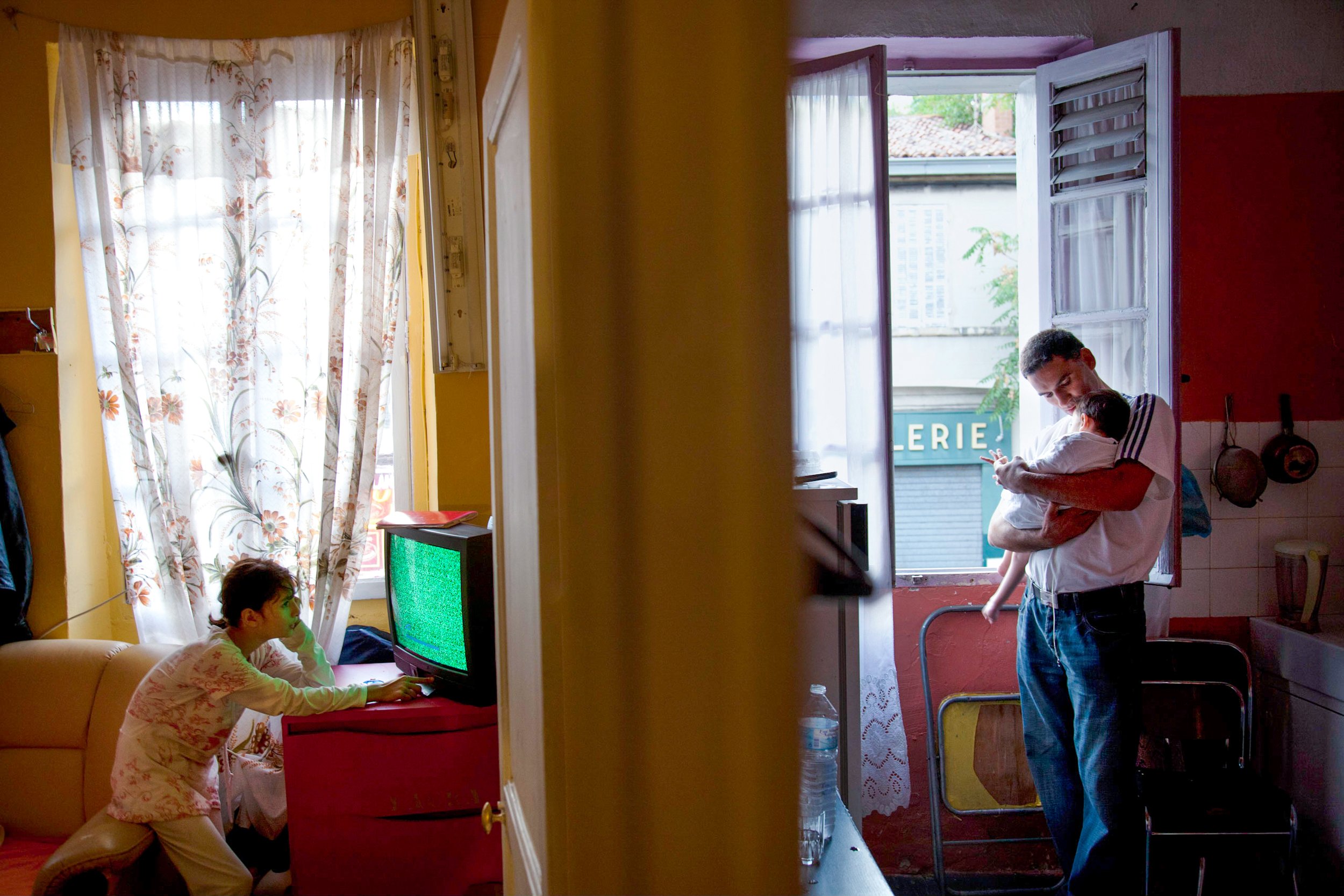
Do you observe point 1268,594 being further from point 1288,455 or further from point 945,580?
point 945,580

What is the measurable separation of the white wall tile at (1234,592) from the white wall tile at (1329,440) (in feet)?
1.41

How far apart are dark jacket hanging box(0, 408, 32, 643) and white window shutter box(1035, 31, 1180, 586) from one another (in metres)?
3.10

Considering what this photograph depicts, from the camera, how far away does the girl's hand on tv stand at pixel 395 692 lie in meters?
1.95

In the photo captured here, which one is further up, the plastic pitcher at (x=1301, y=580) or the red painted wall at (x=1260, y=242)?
the red painted wall at (x=1260, y=242)

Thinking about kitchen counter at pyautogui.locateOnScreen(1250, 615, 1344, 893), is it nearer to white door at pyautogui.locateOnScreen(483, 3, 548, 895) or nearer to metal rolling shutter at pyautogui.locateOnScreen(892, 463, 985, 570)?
white door at pyautogui.locateOnScreen(483, 3, 548, 895)

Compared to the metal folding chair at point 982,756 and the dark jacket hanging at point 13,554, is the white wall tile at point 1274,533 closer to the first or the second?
the metal folding chair at point 982,756

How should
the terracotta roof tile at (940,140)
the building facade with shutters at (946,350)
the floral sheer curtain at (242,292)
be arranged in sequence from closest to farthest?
the floral sheer curtain at (242,292), the terracotta roof tile at (940,140), the building facade with shutters at (946,350)

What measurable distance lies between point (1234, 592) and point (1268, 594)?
109mm

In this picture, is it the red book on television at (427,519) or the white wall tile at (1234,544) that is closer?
the red book on television at (427,519)

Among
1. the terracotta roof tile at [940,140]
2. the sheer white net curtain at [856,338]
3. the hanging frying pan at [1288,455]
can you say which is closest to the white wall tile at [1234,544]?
the hanging frying pan at [1288,455]

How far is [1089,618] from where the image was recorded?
2027mm

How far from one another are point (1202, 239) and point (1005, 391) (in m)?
2.59

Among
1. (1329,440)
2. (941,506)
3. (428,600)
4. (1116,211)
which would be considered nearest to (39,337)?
(428,600)

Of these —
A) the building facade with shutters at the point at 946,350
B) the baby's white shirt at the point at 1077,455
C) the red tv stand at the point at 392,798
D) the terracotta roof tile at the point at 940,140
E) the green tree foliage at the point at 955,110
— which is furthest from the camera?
the building facade with shutters at the point at 946,350
